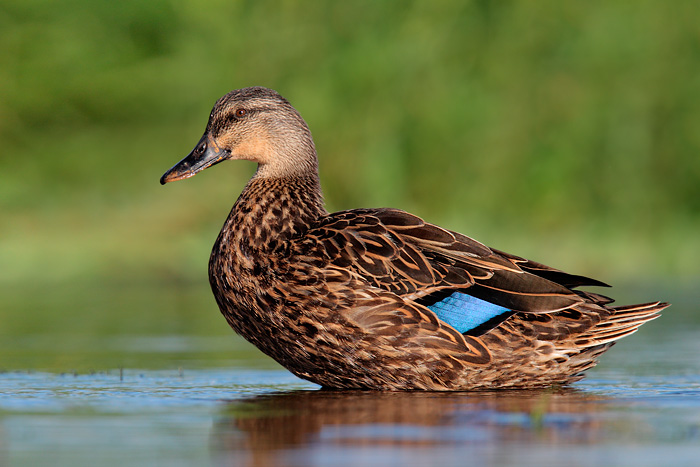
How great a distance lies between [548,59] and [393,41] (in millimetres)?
1622

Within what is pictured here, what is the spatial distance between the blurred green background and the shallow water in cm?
510

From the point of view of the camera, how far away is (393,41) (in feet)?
42.3

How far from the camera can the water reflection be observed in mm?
4062

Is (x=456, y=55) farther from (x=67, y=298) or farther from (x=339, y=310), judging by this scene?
(x=339, y=310)

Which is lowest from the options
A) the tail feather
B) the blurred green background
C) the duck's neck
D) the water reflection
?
the water reflection

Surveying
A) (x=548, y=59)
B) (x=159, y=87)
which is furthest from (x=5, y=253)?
(x=548, y=59)

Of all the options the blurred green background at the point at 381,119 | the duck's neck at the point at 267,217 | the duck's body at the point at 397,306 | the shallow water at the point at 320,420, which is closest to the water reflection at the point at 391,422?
the shallow water at the point at 320,420

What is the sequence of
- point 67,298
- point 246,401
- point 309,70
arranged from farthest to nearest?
point 309,70 → point 67,298 → point 246,401

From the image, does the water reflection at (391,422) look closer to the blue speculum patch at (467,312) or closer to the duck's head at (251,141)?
the blue speculum patch at (467,312)

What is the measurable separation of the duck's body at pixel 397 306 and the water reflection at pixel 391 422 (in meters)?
0.18

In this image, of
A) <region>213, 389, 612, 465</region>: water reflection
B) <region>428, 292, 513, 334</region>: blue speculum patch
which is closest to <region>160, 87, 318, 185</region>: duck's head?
<region>428, 292, 513, 334</region>: blue speculum patch

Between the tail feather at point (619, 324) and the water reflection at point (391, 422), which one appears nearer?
the water reflection at point (391, 422)

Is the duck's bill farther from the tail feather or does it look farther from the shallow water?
the tail feather

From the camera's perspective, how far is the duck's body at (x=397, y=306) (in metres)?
5.70
